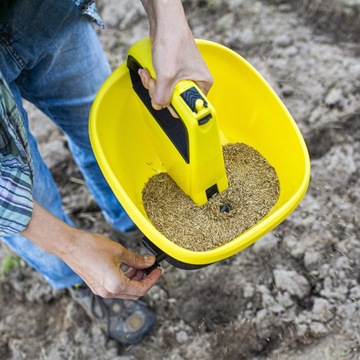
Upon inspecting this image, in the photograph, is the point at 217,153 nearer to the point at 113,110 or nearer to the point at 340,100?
the point at 113,110

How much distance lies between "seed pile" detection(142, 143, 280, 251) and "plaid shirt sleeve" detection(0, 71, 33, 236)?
0.31 meters

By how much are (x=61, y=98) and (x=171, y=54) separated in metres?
0.33

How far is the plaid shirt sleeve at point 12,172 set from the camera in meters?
0.70

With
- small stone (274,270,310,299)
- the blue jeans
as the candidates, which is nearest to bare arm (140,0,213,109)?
the blue jeans

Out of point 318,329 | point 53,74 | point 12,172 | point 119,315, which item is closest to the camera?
point 12,172

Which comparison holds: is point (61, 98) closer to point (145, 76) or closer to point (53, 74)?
point (53, 74)

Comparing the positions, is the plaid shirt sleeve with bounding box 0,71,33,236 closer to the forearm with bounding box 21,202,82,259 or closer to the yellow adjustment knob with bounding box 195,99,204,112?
the forearm with bounding box 21,202,82,259

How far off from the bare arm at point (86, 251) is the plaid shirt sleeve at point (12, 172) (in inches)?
1.2

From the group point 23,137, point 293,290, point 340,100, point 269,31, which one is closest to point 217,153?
point 23,137

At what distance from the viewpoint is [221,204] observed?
101cm

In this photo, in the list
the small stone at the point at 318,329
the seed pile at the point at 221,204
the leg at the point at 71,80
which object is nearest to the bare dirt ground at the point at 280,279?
the small stone at the point at 318,329

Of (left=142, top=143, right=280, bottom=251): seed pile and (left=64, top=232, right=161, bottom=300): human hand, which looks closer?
(left=64, top=232, right=161, bottom=300): human hand

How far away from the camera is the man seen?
0.73 meters

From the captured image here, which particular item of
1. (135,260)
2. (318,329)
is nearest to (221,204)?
(135,260)
